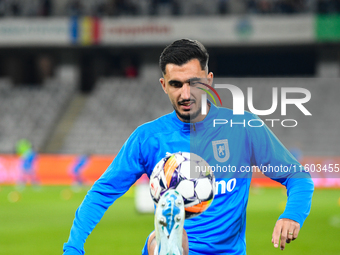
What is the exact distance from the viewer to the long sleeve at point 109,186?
2752 mm

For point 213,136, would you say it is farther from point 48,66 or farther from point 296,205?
point 48,66

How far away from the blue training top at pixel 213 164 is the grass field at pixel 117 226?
15.9ft

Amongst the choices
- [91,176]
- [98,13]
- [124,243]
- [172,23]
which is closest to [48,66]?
[98,13]

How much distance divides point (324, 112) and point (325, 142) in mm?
2346

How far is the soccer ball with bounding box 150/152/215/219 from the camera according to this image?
8.69 ft

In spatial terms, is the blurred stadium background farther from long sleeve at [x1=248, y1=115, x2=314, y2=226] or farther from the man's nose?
the man's nose

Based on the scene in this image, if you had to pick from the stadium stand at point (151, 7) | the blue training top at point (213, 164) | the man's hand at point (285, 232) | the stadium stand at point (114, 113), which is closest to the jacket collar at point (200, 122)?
the blue training top at point (213, 164)

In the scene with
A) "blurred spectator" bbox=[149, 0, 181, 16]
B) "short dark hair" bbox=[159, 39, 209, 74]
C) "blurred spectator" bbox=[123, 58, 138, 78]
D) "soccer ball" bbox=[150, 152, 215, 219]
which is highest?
"blurred spectator" bbox=[149, 0, 181, 16]

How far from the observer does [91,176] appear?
67.3ft

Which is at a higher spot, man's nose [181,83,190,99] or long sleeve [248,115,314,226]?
man's nose [181,83,190,99]

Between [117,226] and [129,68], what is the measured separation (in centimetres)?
2032

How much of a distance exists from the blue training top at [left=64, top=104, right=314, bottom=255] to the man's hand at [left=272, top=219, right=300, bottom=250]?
0.25 m

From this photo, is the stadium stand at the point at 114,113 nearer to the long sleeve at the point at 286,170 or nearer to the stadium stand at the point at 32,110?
the stadium stand at the point at 32,110

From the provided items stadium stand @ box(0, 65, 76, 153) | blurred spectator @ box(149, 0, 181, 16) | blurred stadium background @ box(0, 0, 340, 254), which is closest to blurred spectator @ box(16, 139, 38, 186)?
blurred stadium background @ box(0, 0, 340, 254)
